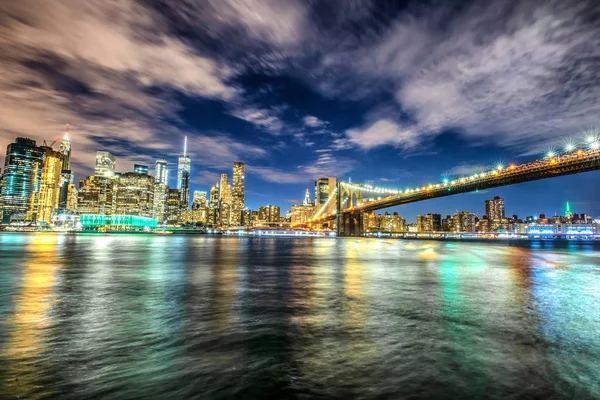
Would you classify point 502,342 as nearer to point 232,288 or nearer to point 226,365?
point 226,365

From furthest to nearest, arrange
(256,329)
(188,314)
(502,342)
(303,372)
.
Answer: (188,314)
(256,329)
(502,342)
(303,372)

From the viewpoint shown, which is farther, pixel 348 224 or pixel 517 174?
pixel 348 224

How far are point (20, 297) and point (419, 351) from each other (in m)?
13.8

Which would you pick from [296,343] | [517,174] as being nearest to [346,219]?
[517,174]

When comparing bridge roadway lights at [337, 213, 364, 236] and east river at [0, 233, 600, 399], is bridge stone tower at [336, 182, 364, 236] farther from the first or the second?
east river at [0, 233, 600, 399]

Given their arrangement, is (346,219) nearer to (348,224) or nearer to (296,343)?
(348,224)

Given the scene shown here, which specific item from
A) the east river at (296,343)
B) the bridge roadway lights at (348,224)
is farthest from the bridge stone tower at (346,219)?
the east river at (296,343)

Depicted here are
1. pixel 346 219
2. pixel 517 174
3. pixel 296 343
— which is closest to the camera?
pixel 296 343

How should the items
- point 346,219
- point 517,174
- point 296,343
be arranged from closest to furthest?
point 296,343 → point 517,174 → point 346,219

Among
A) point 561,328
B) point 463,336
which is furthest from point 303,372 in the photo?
point 561,328

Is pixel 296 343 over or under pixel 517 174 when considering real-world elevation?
under

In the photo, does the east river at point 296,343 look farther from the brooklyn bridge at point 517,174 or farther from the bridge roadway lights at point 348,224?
the bridge roadway lights at point 348,224

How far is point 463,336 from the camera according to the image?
25.2 ft

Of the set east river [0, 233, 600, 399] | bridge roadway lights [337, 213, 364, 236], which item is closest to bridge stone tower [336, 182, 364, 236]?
bridge roadway lights [337, 213, 364, 236]
